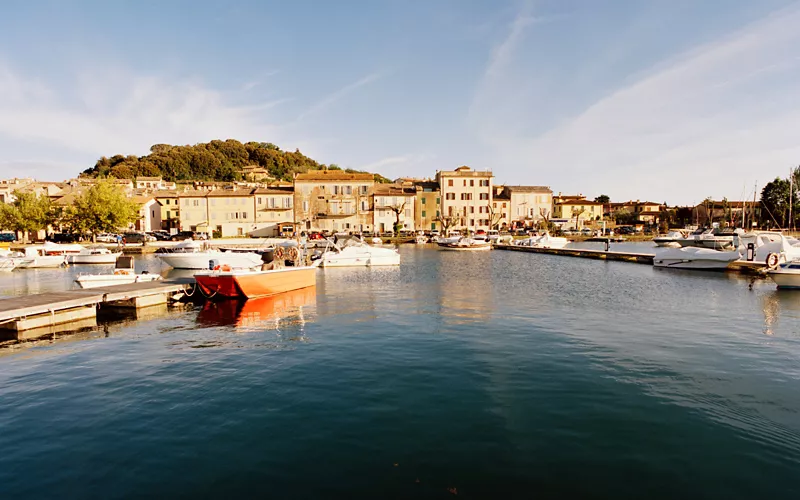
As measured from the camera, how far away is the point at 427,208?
81250mm

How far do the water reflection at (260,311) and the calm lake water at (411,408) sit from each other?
26 centimetres

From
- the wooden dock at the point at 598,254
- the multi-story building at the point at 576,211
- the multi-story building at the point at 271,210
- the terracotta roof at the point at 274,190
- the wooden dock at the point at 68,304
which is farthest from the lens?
the multi-story building at the point at 576,211

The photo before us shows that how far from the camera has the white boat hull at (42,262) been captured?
3907 cm

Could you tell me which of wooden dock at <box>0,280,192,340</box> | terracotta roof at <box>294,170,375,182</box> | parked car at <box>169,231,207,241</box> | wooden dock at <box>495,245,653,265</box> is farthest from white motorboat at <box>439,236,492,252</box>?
wooden dock at <box>0,280,192,340</box>

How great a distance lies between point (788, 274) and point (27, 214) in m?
79.5

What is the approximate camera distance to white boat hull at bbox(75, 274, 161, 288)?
891 inches

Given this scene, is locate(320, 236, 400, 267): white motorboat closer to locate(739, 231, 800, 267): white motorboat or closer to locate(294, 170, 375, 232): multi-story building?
locate(739, 231, 800, 267): white motorboat

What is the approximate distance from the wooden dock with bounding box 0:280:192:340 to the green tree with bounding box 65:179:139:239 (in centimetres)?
4368

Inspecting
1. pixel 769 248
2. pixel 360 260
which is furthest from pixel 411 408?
pixel 769 248

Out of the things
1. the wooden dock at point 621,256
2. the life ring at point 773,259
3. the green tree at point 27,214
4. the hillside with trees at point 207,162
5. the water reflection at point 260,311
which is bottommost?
the water reflection at point 260,311

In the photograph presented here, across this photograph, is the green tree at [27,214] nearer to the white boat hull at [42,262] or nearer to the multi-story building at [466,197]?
the white boat hull at [42,262]

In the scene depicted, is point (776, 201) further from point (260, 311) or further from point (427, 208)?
point (260, 311)

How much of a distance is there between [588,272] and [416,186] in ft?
171

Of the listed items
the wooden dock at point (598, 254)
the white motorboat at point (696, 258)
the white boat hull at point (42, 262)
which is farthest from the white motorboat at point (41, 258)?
the white motorboat at point (696, 258)
